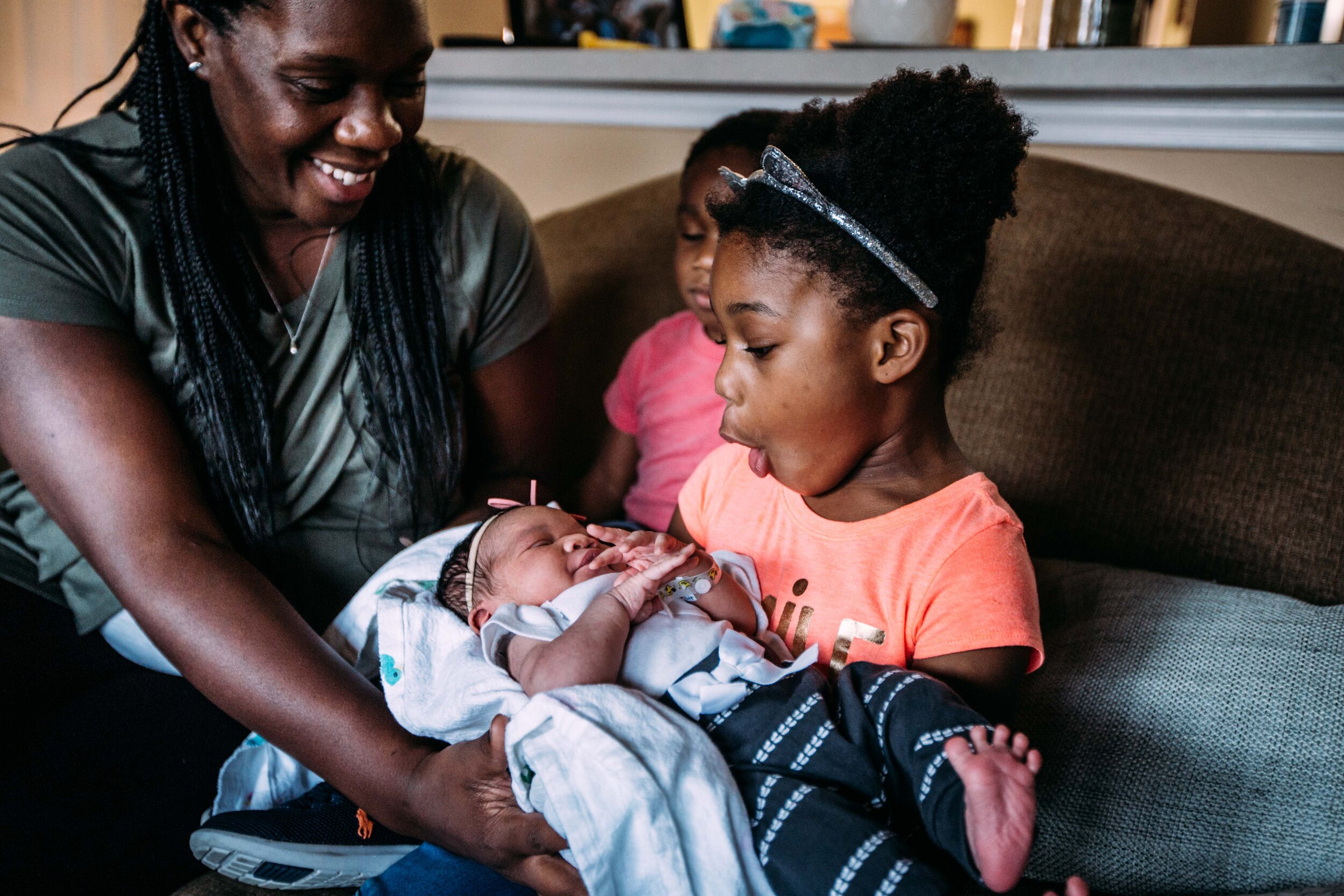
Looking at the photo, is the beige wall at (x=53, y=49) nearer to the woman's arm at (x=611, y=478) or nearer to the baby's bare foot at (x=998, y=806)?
the woman's arm at (x=611, y=478)

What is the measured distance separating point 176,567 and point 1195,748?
3.94ft

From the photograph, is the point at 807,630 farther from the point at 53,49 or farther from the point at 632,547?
the point at 53,49

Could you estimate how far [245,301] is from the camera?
136cm

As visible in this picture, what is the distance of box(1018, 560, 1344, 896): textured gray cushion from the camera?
3.38 ft

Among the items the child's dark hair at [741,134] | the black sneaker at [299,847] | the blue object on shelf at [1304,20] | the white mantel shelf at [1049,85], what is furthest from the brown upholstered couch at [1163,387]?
the black sneaker at [299,847]

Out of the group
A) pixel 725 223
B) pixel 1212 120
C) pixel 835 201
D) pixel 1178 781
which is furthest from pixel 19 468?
pixel 1212 120

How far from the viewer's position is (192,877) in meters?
1.20

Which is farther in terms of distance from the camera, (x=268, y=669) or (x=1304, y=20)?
(x=1304, y=20)

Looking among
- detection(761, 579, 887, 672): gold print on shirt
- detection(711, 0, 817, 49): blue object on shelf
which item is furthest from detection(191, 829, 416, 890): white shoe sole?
detection(711, 0, 817, 49): blue object on shelf

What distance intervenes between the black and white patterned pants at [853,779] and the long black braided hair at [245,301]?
2.30ft

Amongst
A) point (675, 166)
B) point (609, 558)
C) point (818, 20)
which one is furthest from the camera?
point (675, 166)

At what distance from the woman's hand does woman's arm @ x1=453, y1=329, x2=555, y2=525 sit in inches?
23.2

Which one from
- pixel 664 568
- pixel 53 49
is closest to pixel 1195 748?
pixel 664 568

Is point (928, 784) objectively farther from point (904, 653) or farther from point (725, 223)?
point (725, 223)
